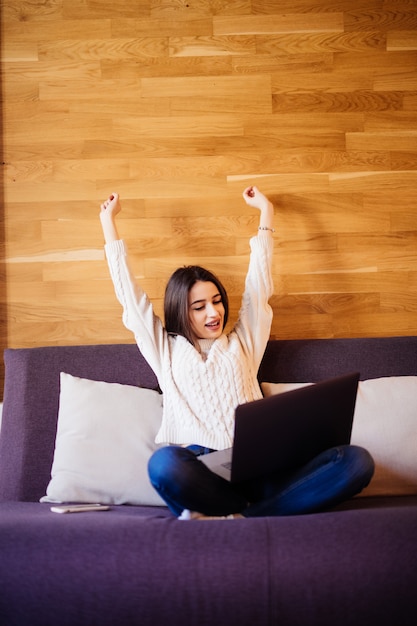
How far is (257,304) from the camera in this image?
2.10m

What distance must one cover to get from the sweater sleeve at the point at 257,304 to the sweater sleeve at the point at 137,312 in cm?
33

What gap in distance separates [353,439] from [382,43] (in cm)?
177

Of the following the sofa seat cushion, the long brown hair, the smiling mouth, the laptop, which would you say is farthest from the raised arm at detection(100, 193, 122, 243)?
the sofa seat cushion

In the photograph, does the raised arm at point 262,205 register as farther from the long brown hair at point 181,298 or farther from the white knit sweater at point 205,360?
the long brown hair at point 181,298

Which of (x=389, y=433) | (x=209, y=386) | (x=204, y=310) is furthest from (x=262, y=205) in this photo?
(x=389, y=433)

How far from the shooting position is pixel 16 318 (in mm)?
2414

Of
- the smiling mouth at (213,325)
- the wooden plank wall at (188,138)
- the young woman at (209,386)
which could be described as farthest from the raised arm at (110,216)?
the smiling mouth at (213,325)

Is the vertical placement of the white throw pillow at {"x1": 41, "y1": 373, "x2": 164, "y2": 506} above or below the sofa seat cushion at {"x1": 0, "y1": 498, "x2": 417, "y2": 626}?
above

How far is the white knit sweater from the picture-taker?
1.88m

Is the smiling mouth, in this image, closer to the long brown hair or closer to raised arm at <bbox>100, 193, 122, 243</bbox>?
the long brown hair

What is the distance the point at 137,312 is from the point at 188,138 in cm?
89

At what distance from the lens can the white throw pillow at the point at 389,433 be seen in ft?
6.16

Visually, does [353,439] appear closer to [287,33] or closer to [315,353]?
[315,353]

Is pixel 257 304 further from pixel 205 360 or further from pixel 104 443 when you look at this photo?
pixel 104 443
